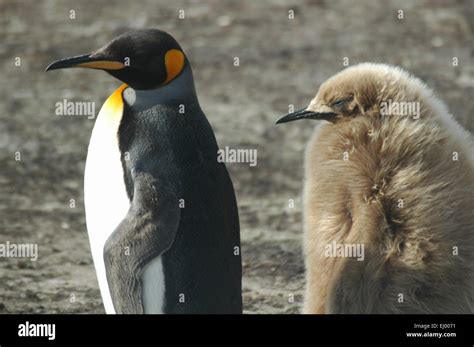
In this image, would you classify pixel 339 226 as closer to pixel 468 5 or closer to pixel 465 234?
pixel 465 234

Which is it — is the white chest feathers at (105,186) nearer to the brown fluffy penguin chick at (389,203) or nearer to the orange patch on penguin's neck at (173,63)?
the orange patch on penguin's neck at (173,63)

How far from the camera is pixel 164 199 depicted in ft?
7.11

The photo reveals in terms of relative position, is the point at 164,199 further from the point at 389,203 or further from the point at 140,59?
the point at 389,203

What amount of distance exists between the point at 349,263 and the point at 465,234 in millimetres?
245

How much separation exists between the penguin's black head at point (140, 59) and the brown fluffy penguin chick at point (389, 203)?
30 centimetres

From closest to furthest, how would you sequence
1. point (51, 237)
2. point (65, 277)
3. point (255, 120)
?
point (65, 277) → point (51, 237) → point (255, 120)

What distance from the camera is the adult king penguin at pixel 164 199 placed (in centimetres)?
217

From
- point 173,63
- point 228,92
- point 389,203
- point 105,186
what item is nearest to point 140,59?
point 173,63

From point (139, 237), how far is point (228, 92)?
76.4 inches

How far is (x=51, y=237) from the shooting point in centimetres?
296

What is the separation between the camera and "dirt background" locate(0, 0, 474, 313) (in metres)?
2.77

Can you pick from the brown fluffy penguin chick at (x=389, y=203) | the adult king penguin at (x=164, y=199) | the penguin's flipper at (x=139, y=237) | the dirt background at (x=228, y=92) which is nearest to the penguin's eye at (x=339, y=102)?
the brown fluffy penguin chick at (x=389, y=203)
